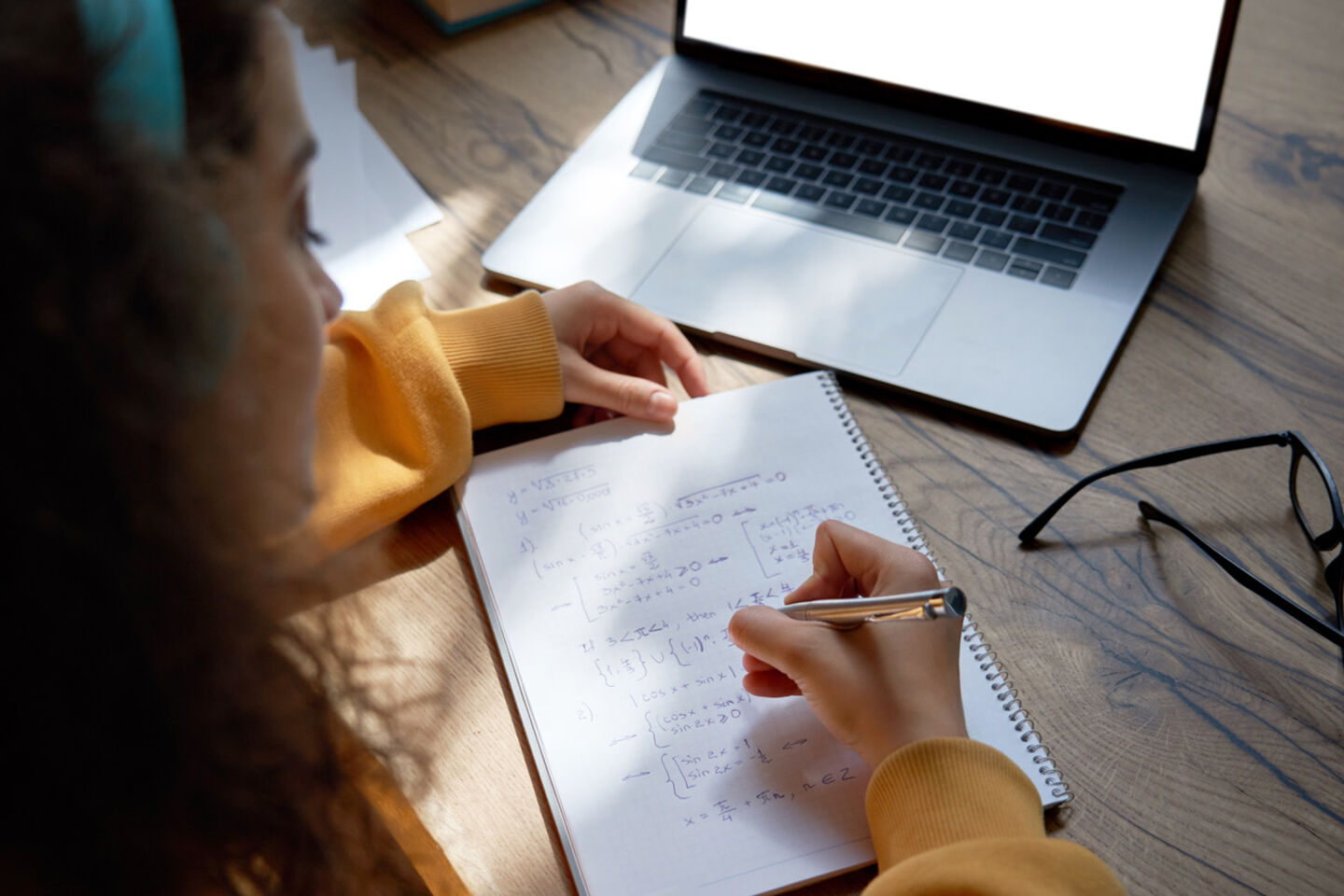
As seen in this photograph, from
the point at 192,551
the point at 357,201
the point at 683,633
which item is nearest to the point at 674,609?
the point at 683,633

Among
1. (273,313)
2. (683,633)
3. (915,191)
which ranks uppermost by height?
(273,313)

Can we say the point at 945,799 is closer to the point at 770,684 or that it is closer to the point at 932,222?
the point at 770,684

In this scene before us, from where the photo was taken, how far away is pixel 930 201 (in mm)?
915

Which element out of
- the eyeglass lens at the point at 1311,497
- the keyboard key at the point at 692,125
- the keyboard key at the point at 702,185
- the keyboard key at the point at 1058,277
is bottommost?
the eyeglass lens at the point at 1311,497

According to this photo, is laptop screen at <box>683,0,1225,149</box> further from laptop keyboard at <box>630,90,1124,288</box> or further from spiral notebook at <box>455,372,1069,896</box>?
spiral notebook at <box>455,372,1069,896</box>

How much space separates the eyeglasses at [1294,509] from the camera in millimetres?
670

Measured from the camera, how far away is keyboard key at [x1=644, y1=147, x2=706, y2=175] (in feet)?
3.18

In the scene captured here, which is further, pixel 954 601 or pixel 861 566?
pixel 861 566

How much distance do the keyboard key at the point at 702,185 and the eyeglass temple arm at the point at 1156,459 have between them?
0.42 metres

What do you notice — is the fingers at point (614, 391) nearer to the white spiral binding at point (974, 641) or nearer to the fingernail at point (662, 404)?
the fingernail at point (662, 404)

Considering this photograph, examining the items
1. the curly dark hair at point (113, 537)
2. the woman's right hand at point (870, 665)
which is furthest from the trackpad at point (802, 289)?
the curly dark hair at point (113, 537)

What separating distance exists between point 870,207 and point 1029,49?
0.60ft

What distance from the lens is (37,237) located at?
34 cm

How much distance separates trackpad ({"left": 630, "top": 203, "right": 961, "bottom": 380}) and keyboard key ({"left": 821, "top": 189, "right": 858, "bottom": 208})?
0.12ft
